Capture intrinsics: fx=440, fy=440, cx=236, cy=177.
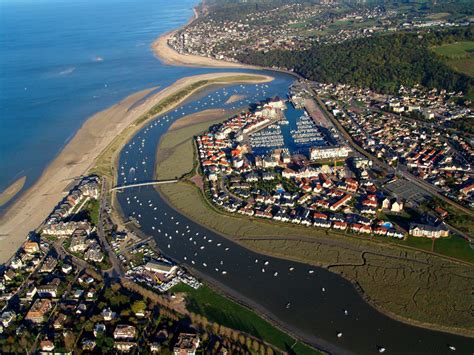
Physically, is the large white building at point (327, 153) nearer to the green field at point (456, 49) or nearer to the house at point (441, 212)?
the house at point (441, 212)

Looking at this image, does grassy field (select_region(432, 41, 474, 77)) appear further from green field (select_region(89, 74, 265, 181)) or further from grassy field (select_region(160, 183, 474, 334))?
grassy field (select_region(160, 183, 474, 334))

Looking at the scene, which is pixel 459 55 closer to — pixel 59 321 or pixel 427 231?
pixel 427 231

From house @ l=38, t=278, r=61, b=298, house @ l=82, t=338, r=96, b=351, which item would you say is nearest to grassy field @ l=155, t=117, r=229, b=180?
house @ l=38, t=278, r=61, b=298

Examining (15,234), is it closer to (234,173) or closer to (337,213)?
(234,173)

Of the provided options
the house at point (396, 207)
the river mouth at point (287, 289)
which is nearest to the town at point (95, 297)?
the river mouth at point (287, 289)

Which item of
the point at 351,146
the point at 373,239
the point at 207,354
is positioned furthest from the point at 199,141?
the point at 207,354

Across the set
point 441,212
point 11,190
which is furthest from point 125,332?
point 441,212

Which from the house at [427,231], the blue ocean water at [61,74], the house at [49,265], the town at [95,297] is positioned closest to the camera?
the town at [95,297]
